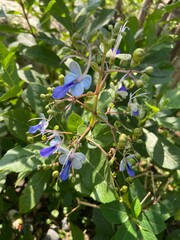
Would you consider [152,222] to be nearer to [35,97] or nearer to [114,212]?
[114,212]

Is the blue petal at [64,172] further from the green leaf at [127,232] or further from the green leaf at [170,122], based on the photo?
the green leaf at [170,122]

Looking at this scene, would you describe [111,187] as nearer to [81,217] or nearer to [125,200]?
[125,200]

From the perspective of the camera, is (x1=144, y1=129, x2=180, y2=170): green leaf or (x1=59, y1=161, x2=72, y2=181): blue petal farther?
(x1=144, y1=129, x2=180, y2=170): green leaf

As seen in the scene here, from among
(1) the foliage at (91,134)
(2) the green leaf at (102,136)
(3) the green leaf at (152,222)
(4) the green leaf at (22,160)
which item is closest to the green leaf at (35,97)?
(1) the foliage at (91,134)

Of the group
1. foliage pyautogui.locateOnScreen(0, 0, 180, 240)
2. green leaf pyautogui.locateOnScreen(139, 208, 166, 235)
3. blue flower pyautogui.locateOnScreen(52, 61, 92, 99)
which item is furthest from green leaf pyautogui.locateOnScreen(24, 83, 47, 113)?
green leaf pyautogui.locateOnScreen(139, 208, 166, 235)

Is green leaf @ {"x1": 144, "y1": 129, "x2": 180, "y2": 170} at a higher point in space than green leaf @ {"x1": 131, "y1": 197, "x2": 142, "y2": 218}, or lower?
lower

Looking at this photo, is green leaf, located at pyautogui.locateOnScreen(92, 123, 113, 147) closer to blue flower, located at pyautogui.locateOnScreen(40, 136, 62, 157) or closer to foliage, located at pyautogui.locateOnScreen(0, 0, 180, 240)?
foliage, located at pyautogui.locateOnScreen(0, 0, 180, 240)

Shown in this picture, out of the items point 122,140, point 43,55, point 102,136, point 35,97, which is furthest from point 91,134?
point 43,55

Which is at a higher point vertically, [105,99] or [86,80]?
[86,80]
